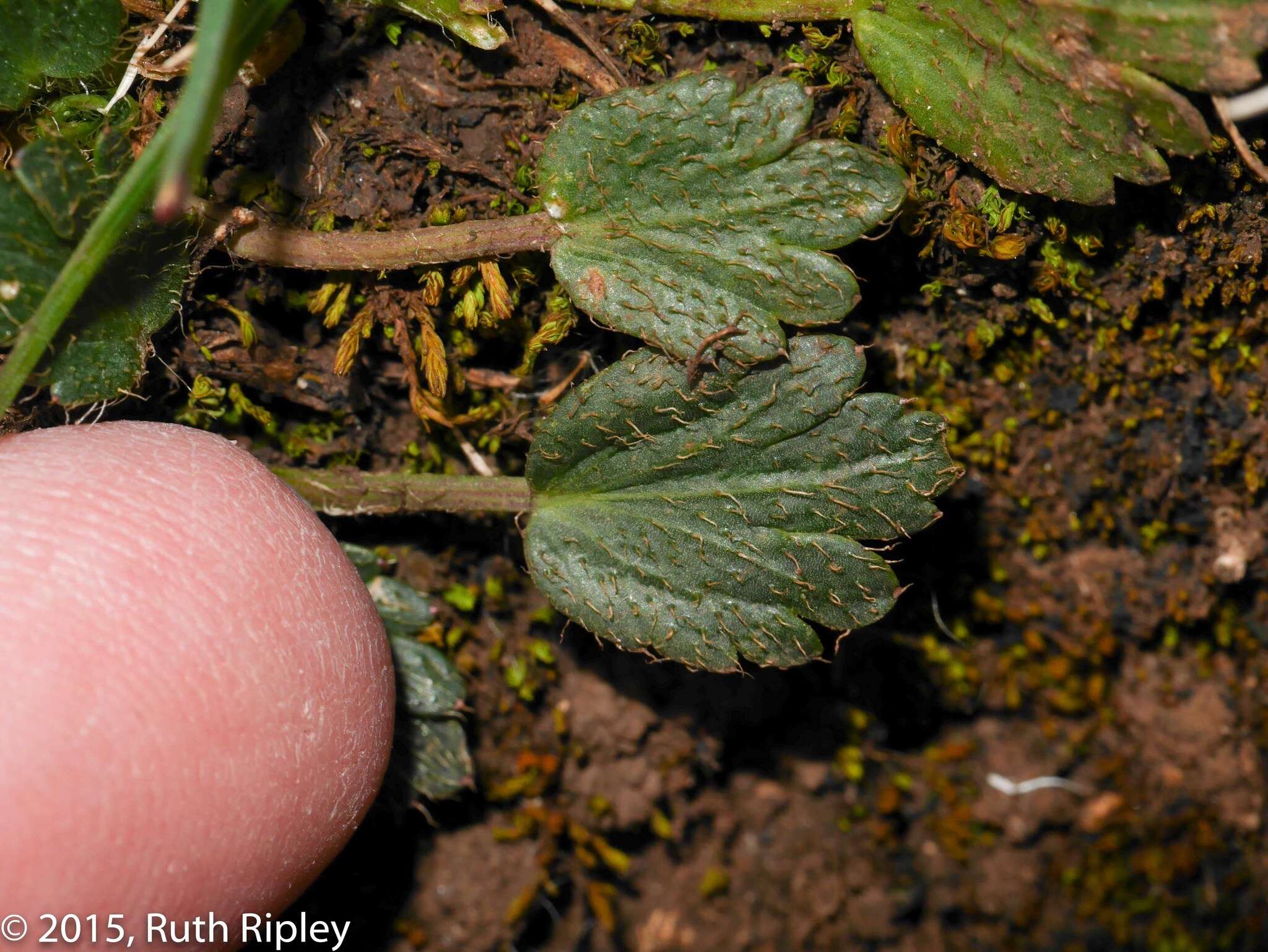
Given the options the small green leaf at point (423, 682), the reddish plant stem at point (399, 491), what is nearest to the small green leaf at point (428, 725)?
the small green leaf at point (423, 682)

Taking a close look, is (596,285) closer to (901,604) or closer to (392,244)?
(392,244)

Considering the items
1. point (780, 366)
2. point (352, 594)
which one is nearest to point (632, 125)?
point (780, 366)

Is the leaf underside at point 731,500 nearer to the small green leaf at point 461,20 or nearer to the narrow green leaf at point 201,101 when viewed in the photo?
the small green leaf at point 461,20

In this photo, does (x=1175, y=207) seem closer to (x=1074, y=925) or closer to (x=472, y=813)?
(x=1074, y=925)

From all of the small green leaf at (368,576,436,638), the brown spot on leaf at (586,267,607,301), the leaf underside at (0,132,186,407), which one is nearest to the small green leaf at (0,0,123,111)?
the leaf underside at (0,132,186,407)

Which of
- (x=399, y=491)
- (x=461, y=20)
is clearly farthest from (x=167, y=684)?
(x=461, y=20)

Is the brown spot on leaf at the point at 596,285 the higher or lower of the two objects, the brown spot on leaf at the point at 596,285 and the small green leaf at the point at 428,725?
the higher
